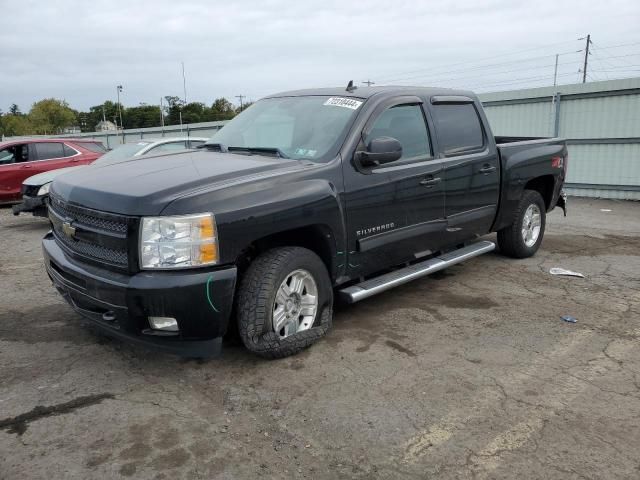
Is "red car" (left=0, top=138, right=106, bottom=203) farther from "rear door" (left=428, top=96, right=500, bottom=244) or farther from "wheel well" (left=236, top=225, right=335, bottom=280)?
"wheel well" (left=236, top=225, right=335, bottom=280)

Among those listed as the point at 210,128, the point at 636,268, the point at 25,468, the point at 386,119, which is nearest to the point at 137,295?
the point at 25,468

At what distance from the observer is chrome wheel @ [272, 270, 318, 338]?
3.56m

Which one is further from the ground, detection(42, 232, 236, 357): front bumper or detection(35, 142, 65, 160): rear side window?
detection(35, 142, 65, 160): rear side window

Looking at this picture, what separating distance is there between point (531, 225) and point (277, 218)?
4204 mm

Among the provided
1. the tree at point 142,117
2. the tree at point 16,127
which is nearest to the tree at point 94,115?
the tree at point 142,117

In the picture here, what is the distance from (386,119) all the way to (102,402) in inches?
116

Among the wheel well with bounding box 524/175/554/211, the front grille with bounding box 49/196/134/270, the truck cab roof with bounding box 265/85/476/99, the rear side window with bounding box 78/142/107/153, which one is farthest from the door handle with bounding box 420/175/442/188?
the rear side window with bounding box 78/142/107/153

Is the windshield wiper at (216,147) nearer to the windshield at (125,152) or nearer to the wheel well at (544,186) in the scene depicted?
the wheel well at (544,186)

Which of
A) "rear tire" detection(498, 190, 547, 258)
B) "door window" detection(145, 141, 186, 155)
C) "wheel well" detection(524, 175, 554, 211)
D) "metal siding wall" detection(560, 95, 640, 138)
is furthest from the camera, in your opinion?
"metal siding wall" detection(560, 95, 640, 138)

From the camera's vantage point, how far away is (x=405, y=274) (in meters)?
4.46

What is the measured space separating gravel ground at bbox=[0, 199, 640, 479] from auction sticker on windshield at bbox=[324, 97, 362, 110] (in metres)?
1.75

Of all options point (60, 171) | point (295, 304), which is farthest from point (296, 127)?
point (60, 171)

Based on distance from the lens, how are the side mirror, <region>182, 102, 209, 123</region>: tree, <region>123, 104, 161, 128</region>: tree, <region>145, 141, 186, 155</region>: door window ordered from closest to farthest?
1. the side mirror
2. <region>145, 141, 186, 155</region>: door window
3. <region>182, 102, 209, 123</region>: tree
4. <region>123, 104, 161, 128</region>: tree

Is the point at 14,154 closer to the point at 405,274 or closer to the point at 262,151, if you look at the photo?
the point at 262,151
